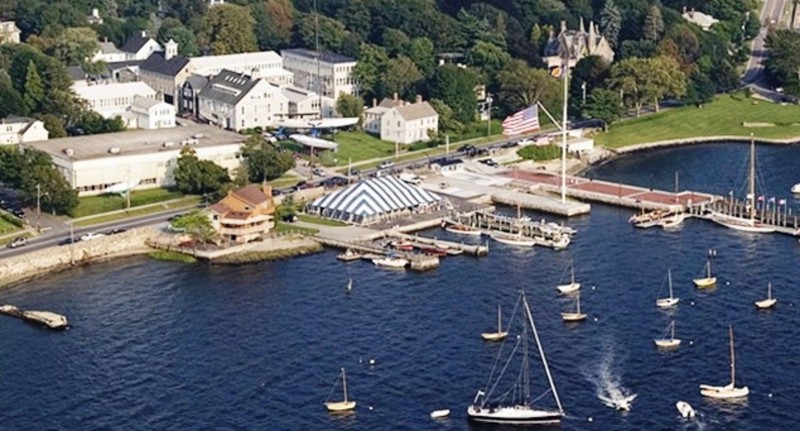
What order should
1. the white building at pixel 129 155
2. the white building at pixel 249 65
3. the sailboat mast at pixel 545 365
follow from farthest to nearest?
the white building at pixel 249 65
the white building at pixel 129 155
the sailboat mast at pixel 545 365

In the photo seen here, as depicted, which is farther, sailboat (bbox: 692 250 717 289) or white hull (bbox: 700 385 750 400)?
sailboat (bbox: 692 250 717 289)

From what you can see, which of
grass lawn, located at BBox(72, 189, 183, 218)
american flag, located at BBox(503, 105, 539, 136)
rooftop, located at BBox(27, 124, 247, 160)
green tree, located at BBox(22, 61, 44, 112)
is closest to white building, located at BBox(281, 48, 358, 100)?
rooftop, located at BBox(27, 124, 247, 160)

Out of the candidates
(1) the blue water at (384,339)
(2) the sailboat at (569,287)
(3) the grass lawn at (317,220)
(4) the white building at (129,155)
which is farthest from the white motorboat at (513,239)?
(4) the white building at (129,155)

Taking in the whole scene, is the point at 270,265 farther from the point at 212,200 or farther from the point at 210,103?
the point at 210,103

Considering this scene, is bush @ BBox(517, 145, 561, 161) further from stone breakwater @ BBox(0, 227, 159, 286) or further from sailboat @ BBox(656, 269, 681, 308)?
sailboat @ BBox(656, 269, 681, 308)

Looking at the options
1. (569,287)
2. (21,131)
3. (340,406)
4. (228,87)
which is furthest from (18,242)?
(228,87)

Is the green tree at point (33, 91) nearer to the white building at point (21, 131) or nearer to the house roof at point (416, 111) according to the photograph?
the white building at point (21, 131)
